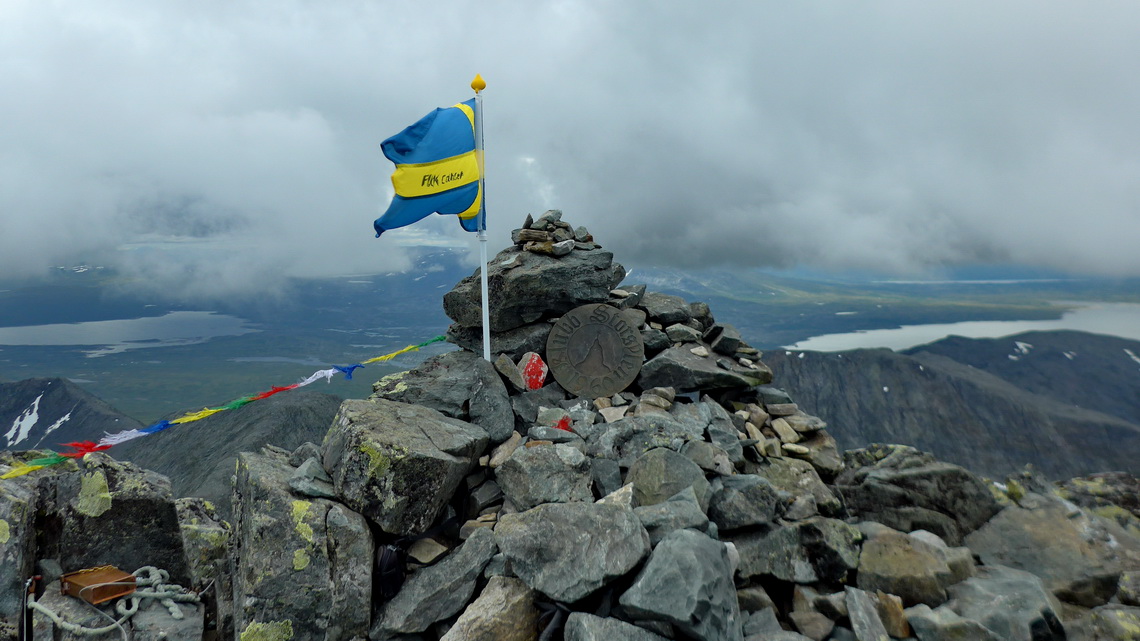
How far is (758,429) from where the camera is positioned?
39.8 feet

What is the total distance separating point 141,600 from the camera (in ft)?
25.8

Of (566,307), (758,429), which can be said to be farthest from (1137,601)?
(566,307)

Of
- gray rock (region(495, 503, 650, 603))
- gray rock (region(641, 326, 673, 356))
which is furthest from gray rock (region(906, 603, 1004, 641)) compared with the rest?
gray rock (region(641, 326, 673, 356))

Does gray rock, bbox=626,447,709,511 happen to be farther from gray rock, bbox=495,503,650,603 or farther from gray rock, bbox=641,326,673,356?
gray rock, bbox=641,326,673,356

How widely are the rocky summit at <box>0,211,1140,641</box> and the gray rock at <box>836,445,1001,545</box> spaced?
0.03m

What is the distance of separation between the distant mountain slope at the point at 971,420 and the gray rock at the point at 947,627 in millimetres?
166913

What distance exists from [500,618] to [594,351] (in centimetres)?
766

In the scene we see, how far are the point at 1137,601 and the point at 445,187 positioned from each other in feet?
41.7

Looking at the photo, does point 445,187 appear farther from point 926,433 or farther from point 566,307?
point 926,433

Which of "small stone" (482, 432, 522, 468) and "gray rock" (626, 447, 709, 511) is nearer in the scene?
"gray rock" (626, 447, 709, 511)

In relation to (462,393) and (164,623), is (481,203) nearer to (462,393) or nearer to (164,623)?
(462,393)

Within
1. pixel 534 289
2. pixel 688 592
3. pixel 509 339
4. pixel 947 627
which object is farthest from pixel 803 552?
pixel 509 339

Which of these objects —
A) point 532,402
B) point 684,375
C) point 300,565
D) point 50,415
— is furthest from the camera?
point 50,415

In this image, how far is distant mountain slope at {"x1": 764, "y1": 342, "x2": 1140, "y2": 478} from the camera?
133750 millimetres
